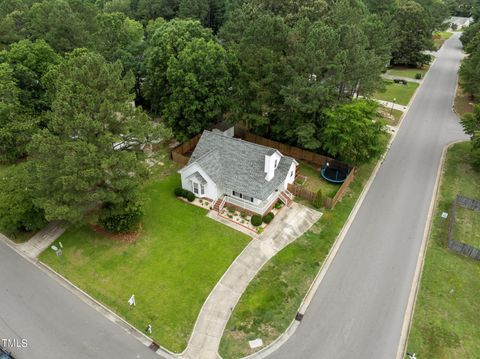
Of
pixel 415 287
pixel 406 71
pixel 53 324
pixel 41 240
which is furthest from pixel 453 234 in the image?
pixel 406 71

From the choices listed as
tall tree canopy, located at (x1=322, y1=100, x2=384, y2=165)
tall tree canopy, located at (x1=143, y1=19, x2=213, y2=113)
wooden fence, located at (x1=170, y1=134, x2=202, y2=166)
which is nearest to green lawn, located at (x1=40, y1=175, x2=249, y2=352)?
wooden fence, located at (x1=170, y1=134, x2=202, y2=166)

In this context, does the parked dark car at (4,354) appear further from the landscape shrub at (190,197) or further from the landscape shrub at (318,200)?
the landscape shrub at (318,200)

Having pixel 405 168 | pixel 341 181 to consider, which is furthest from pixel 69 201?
pixel 405 168

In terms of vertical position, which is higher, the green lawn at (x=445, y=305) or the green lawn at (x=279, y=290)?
the green lawn at (x=445, y=305)

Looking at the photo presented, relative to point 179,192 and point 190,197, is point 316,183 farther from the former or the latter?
point 179,192

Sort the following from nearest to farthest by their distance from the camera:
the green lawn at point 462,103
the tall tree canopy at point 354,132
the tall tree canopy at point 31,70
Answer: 1. the tall tree canopy at point 354,132
2. the tall tree canopy at point 31,70
3. the green lawn at point 462,103

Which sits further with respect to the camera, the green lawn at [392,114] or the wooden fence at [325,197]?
the green lawn at [392,114]

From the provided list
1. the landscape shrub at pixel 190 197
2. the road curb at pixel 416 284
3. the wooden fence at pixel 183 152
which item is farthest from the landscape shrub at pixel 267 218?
the wooden fence at pixel 183 152
